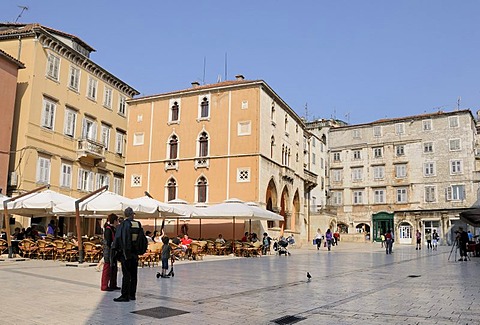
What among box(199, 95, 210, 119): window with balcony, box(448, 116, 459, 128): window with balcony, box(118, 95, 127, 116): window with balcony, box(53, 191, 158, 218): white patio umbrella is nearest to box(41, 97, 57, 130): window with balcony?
box(118, 95, 127, 116): window with balcony

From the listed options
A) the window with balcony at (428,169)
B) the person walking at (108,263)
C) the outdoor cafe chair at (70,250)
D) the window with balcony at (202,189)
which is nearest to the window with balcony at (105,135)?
the window with balcony at (202,189)

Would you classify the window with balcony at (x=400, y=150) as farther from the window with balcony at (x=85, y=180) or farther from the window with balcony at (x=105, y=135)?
the window with balcony at (x=85, y=180)

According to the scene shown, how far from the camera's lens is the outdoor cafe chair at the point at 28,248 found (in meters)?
17.8

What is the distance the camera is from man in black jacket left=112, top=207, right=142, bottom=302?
829cm

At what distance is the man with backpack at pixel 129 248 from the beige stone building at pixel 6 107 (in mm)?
19988

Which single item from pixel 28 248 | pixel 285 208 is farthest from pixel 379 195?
pixel 28 248

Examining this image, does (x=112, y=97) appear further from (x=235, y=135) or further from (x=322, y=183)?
(x=322, y=183)

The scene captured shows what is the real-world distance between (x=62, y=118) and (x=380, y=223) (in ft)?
131

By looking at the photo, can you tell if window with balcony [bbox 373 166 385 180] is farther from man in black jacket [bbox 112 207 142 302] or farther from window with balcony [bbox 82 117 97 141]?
man in black jacket [bbox 112 207 142 302]

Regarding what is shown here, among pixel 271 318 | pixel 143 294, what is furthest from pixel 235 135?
pixel 271 318

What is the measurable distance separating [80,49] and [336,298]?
30228 mm

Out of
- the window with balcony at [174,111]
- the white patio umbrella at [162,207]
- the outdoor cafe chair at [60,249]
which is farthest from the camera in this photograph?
the window with balcony at [174,111]

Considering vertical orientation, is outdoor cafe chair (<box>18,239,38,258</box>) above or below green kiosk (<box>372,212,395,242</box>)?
below

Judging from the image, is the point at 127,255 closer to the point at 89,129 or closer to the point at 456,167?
the point at 89,129
